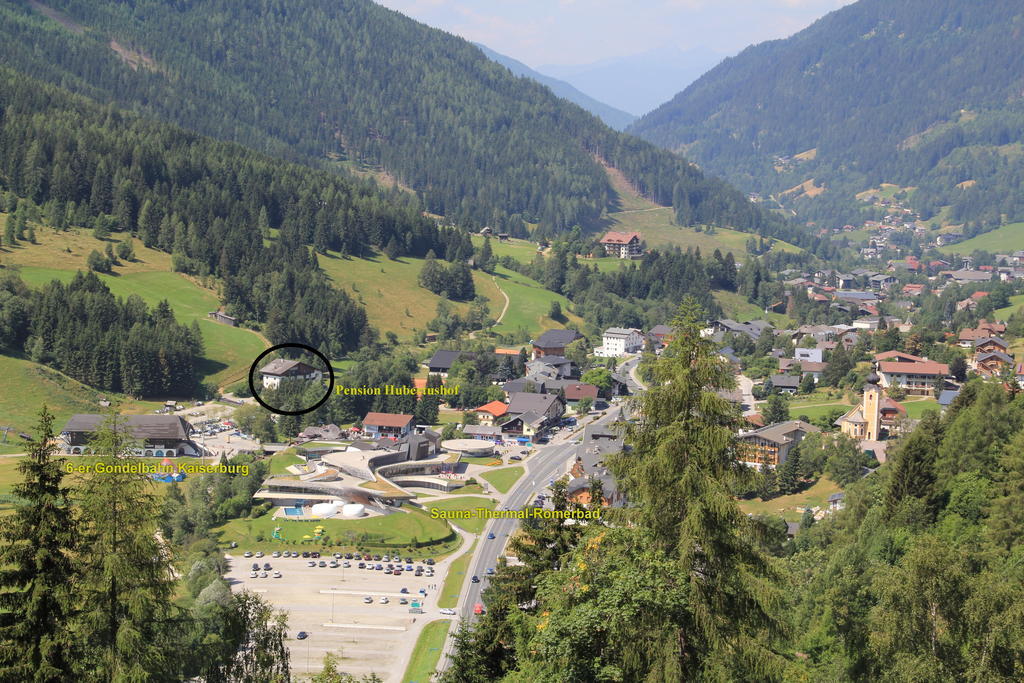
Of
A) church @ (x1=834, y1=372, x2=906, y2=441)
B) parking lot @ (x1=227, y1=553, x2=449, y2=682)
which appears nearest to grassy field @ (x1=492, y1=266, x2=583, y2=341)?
church @ (x1=834, y1=372, x2=906, y2=441)

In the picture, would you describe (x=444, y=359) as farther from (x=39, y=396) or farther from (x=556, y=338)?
(x=39, y=396)


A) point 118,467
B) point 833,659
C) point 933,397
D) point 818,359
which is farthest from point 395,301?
point 118,467

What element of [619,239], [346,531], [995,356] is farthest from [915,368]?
[619,239]

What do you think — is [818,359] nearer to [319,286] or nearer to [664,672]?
[319,286]

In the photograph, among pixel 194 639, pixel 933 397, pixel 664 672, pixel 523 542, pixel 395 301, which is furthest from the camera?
pixel 395 301

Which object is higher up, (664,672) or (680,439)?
(680,439)
